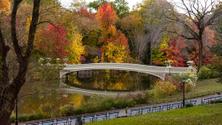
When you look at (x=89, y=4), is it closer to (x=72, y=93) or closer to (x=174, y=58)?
(x=174, y=58)

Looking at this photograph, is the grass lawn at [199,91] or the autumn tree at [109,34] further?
the autumn tree at [109,34]

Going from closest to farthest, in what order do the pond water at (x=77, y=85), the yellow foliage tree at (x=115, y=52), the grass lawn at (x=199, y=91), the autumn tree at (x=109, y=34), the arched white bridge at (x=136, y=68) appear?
the pond water at (x=77, y=85) < the grass lawn at (x=199, y=91) < the arched white bridge at (x=136, y=68) < the yellow foliage tree at (x=115, y=52) < the autumn tree at (x=109, y=34)

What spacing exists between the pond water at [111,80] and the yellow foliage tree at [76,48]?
9.95 feet

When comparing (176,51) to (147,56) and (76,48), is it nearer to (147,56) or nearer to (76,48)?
(147,56)

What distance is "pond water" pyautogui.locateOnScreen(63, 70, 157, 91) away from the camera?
59344 millimetres

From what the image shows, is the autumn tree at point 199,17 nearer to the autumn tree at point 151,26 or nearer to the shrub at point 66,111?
the autumn tree at point 151,26

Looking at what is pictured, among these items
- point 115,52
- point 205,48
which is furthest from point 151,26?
point 205,48

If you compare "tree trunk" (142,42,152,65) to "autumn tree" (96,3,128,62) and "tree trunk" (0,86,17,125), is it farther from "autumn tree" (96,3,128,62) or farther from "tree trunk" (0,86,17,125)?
"tree trunk" (0,86,17,125)

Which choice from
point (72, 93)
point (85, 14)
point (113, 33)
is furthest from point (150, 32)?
point (72, 93)

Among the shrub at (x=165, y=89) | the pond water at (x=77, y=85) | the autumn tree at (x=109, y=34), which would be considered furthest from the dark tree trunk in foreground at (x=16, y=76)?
the autumn tree at (x=109, y=34)

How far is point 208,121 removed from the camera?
1903 cm

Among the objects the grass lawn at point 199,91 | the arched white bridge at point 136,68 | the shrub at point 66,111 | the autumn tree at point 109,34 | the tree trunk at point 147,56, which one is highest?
the autumn tree at point 109,34

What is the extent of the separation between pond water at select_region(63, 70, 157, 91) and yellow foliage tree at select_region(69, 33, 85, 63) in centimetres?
303

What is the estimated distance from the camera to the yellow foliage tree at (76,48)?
63653 mm
